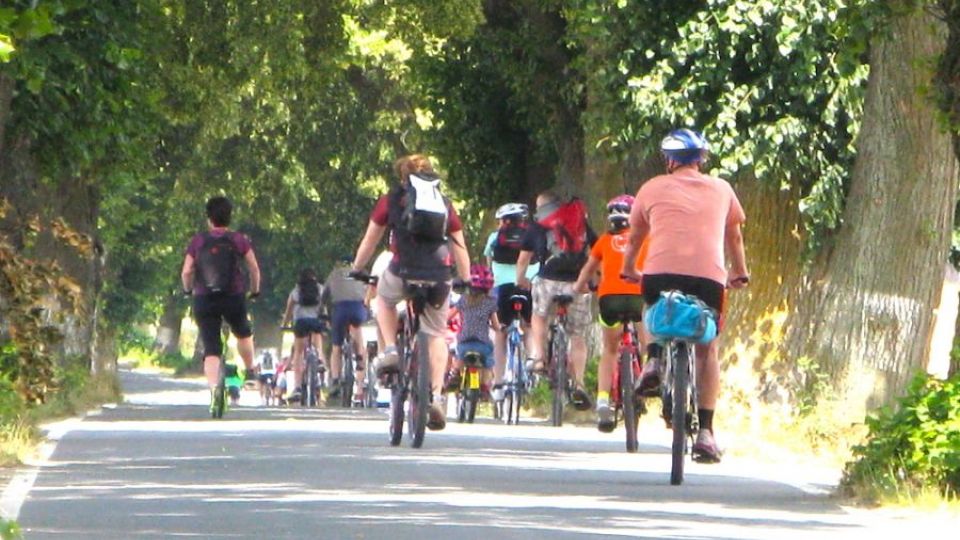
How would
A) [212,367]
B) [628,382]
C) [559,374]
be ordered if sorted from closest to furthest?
[628,382]
[559,374]
[212,367]

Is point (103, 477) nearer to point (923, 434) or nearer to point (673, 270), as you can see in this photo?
point (673, 270)

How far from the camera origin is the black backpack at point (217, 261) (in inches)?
893

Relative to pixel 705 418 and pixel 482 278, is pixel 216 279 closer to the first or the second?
pixel 482 278

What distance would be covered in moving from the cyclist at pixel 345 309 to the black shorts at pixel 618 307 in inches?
506

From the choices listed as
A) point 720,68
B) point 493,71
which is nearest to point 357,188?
point 493,71

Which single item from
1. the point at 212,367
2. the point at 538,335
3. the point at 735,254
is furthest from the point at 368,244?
the point at 212,367

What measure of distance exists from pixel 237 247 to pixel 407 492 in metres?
9.63

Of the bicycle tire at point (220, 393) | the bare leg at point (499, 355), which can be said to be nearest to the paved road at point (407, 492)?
the bicycle tire at point (220, 393)

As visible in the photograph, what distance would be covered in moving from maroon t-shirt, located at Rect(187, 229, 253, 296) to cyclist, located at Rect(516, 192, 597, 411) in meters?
2.36

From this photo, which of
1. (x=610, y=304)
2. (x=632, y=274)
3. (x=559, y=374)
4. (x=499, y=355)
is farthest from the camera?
(x=499, y=355)

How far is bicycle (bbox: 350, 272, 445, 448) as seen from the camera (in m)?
17.0

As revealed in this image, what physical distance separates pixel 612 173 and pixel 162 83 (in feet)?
20.6

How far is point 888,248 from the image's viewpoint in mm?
20703

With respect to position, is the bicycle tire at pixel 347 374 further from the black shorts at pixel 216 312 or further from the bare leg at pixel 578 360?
the bare leg at pixel 578 360
